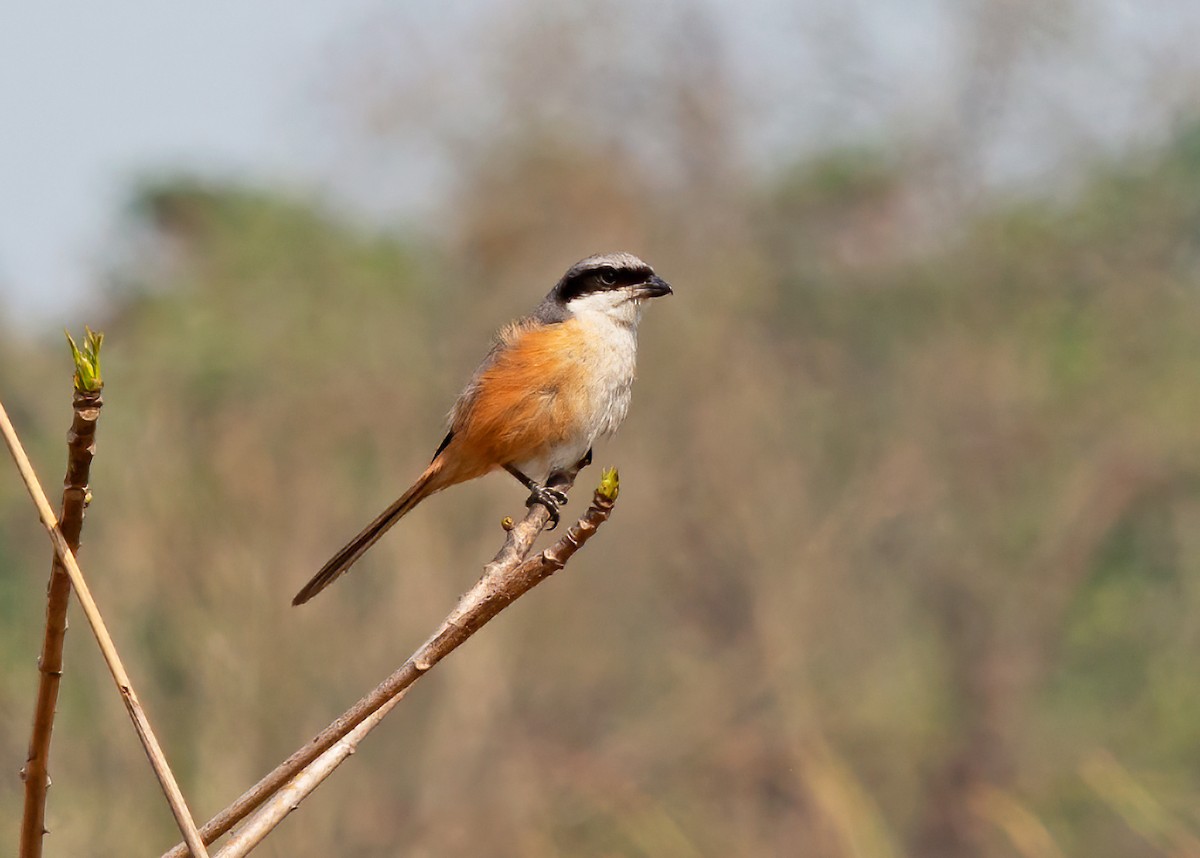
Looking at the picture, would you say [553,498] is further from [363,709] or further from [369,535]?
[363,709]

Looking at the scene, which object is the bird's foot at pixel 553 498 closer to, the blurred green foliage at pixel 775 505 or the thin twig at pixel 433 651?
the thin twig at pixel 433 651

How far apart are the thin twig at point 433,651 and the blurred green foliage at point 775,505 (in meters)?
9.48

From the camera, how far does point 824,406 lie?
1634cm

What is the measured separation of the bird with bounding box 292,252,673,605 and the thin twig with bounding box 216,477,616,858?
2457 millimetres

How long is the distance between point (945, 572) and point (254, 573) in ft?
28.0

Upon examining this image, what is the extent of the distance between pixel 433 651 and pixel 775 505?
14051mm

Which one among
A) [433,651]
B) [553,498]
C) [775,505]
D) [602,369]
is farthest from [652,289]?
[775,505]

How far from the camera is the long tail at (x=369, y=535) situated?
2.83 meters

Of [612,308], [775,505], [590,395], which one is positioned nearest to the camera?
[590,395]

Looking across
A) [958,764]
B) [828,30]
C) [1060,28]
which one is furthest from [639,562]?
[1060,28]

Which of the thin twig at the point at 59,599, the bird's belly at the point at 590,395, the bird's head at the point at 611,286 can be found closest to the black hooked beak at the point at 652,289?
the bird's head at the point at 611,286

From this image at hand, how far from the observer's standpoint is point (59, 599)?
1297 millimetres

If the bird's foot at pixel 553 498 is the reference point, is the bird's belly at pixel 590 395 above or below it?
above

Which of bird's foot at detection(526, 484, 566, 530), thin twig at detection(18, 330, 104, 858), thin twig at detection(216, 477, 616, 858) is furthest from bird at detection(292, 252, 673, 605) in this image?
thin twig at detection(18, 330, 104, 858)
